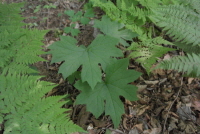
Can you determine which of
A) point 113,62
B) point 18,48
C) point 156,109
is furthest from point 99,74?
point 18,48

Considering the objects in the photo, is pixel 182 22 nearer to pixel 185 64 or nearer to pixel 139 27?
pixel 185 64

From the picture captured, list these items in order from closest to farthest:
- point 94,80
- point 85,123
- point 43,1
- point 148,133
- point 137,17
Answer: point 94,80 → point 148,133 → point 85,123 → point 137,17 → point 43,1

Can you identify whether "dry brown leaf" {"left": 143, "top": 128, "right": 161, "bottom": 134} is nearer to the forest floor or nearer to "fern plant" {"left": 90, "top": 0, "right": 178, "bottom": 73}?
the forest floor

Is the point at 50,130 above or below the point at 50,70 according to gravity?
→ above

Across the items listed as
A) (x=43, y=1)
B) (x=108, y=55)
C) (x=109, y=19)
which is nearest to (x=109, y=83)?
(x=108, y=55)

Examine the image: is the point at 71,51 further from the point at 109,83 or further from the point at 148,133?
the point at 148,133

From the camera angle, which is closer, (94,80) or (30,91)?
(30,91)

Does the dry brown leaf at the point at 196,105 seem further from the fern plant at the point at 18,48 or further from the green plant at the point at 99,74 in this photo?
the fern plant at the point at 18,48

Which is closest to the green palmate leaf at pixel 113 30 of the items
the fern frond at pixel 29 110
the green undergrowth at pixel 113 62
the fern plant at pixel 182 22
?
the green undergrowth at pixel 113 62
